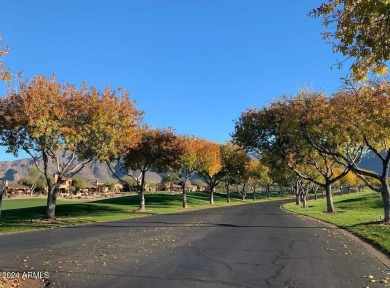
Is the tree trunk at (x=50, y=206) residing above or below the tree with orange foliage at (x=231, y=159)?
below

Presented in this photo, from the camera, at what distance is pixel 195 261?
453 inches

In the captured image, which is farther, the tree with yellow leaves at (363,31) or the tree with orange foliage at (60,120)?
the tree with orange foliage at (60,120)

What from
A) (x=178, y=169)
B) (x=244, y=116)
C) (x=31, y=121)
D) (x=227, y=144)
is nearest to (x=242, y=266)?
(x=31, y=121)

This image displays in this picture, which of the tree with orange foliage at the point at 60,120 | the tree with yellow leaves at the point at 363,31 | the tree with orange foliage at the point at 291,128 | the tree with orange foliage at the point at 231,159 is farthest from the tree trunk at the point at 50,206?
the tree with orange foliage at the point at 231,159

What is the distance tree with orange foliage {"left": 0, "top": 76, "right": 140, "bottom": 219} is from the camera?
2611cm

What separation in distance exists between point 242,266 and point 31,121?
1872 cm

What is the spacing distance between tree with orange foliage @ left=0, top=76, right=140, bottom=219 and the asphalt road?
34.6ft

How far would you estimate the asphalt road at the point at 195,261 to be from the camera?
9.09m

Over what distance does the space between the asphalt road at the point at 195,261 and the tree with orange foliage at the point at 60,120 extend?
10539mm

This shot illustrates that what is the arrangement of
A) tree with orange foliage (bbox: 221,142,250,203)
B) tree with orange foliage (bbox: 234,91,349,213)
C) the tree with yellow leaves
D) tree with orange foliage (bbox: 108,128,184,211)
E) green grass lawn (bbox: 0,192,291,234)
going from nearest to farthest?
the tree with yellow leaves < green grass lawn (bbox: 0,192,291,234) < tree with orange foliage (bbox: 234,91,349,213) < tree with orange foliage (bbox: 108,128,184,211) < tree with orange foliage (bbox: 221,142,250,203)

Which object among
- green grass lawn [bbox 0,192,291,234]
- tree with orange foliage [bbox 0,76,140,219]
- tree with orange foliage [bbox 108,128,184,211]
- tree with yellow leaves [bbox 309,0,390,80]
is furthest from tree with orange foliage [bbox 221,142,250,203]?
tree with yellow leaves [bbox 309,0,390,80]

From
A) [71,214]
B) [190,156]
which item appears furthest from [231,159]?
[71,214]

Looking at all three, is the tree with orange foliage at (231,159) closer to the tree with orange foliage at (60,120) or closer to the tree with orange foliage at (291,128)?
the tree with orange foliage at (291,128)

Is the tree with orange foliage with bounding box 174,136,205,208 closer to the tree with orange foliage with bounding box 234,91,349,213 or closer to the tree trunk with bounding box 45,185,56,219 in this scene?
the tree with orange foliage with bounding box 234,91,349,213
